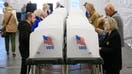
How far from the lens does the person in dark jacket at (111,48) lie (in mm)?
5707

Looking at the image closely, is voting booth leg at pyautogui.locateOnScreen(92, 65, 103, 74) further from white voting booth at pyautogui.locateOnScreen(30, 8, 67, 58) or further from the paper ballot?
the paper ballot

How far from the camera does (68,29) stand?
4.37m

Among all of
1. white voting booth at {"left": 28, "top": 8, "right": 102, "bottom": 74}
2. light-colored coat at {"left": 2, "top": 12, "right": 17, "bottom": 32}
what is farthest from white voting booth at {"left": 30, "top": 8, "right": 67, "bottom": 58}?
light-colored coat at {"left": 2, "top": 12, "right": 17, "bottom": 32}

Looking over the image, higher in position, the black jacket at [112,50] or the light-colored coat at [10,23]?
the light-colored coat at [10,23]

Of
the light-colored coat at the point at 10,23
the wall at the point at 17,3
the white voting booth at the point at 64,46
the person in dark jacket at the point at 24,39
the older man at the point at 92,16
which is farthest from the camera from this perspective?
the wall at the point at 17,3

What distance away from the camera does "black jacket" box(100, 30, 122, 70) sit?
570cm

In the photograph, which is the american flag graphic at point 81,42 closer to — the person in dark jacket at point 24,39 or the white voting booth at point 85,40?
the white voting booth at point 85,40

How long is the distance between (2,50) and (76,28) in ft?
30.3

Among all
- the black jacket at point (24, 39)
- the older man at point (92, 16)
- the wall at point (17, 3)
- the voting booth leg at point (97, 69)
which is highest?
the wall at point (17, 3)

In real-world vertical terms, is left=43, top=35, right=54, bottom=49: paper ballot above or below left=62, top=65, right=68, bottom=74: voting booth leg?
above

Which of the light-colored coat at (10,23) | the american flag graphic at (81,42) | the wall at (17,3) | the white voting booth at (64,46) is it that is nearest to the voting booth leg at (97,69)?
the white voting booth at (64,46)

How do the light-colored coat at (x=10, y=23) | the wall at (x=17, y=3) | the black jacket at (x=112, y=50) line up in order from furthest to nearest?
1. the wall at (x=17, y=3)
2. the light-colored coat at (x=10, y=23)
3. the black jacket at (x=112, y=50)

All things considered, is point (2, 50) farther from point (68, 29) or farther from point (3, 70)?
point (68, 29)

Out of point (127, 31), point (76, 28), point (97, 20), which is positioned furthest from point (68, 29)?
point (127, 31)
